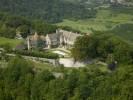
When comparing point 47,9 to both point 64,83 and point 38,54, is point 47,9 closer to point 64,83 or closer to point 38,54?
point 38,54

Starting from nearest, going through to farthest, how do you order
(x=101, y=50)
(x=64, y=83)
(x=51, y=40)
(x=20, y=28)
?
(x=64, y=83), (x=101, y=50), (x=51, y=40), (x=20, y=28)

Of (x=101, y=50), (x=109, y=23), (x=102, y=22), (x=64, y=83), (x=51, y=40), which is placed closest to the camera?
(x=64, y=83)

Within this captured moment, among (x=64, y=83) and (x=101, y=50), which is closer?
(x=64, y=83)

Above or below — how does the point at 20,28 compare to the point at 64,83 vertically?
above

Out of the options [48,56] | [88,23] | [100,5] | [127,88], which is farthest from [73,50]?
[100,5]

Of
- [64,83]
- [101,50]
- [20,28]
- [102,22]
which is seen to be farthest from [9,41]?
[102,22]

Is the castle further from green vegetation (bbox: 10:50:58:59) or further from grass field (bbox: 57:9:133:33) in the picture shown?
grass field (bbox: 57:9:133:33)

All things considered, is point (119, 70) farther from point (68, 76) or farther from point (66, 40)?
point (66, 40)
